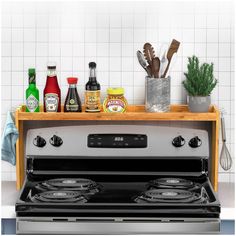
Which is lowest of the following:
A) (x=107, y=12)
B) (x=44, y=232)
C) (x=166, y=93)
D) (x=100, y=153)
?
(x=44, y=232)

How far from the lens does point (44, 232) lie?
286 cm

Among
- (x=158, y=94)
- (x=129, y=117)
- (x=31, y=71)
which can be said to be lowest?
(x=129, y=117)

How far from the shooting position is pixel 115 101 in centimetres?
330

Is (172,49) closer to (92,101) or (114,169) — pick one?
(92,101)

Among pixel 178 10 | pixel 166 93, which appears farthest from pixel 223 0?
pixel 166 93

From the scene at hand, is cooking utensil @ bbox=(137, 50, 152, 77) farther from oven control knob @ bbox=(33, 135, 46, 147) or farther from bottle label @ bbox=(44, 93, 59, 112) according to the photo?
oven control knob @ bbox=(33, 135, 46, 147)

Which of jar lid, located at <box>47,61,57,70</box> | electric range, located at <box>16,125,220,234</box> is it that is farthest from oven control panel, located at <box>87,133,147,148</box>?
jar lid, located at <box>47,61,57,70</box>

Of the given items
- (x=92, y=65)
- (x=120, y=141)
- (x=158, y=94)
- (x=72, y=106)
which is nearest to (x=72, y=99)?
(x=72, y=106)

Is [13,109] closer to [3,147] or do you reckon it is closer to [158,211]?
[3,147]

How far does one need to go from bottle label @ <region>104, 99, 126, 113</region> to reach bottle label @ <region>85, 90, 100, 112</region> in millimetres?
52

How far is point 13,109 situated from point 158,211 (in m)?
1.01

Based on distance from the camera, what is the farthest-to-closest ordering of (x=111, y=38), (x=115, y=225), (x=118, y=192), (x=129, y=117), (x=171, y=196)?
(x=111, y=38)
(x=129, y=117)
(x=118, y=192)
(x=171, y=196)
(x=115, y=225)

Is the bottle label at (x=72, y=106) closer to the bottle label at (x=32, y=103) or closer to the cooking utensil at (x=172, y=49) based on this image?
the bottle label at (x=32, y=103)

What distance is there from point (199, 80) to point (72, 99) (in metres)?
0.61
